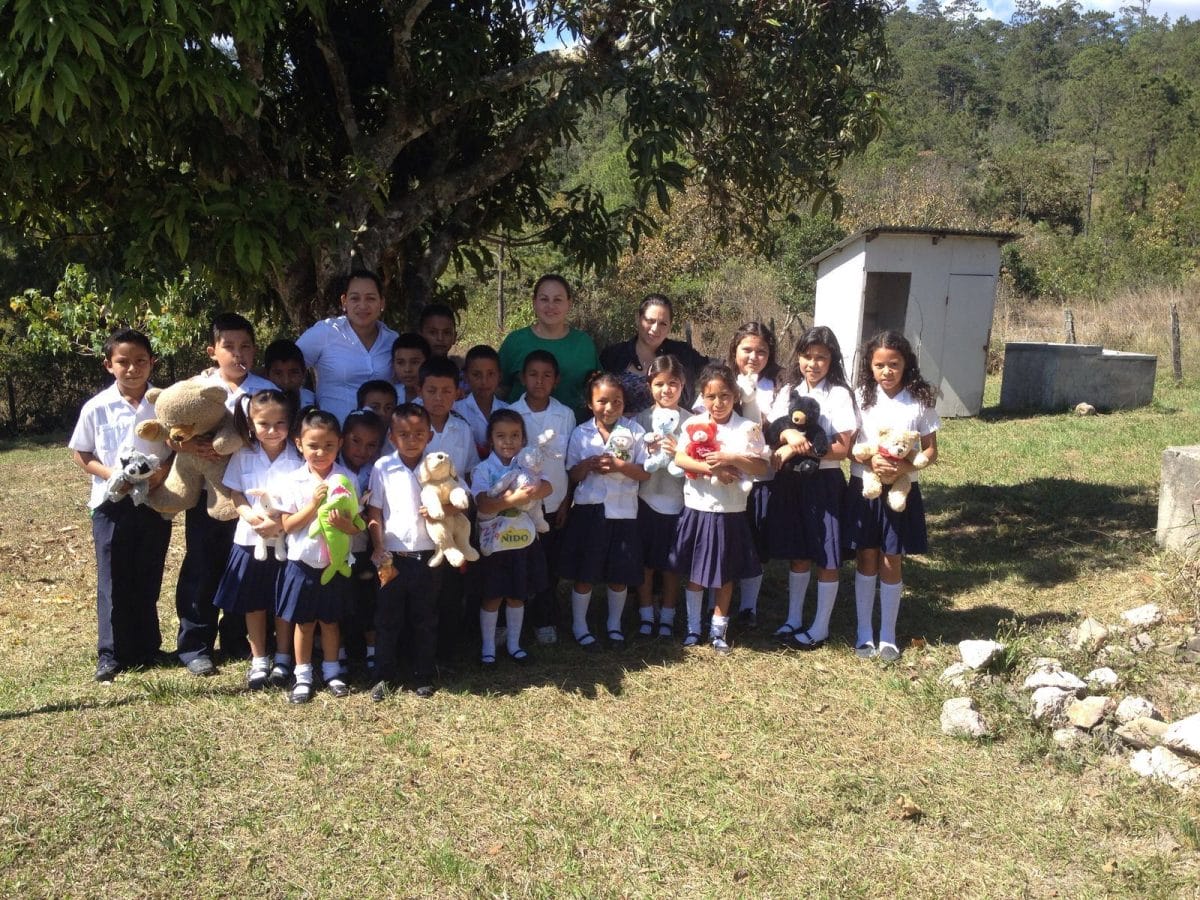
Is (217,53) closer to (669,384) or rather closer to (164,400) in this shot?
(164,400)

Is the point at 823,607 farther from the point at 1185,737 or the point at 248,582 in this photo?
the point at 248,582

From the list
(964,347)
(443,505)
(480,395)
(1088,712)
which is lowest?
(1088,712)

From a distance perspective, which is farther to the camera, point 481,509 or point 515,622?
point 515,622

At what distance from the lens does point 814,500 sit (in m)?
4.82

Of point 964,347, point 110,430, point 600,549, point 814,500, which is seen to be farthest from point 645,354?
point 964,347

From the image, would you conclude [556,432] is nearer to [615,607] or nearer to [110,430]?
[615,607]

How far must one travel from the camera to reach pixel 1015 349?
1312 centimetres

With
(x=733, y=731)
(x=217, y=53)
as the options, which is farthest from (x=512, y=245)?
(x=733, y=731)

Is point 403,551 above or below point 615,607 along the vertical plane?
above

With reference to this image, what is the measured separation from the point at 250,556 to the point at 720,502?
213cm

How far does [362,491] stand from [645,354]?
1577 millimetres

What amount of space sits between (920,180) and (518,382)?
23.5m

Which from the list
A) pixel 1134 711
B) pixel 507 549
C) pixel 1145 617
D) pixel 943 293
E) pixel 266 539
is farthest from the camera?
pixel 943 293

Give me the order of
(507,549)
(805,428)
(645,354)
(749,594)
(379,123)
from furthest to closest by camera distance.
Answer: (379,123)
(749,594)
(645,354)
(805,428)
(507,549)
